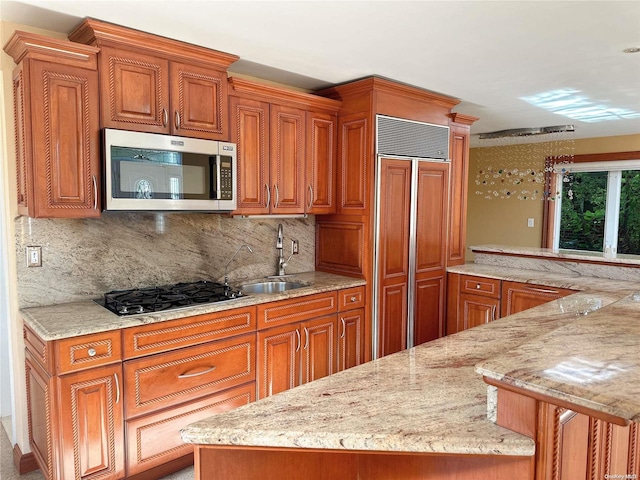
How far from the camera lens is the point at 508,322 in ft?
7.08

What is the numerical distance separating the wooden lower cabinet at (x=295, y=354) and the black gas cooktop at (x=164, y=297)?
15.2 inches

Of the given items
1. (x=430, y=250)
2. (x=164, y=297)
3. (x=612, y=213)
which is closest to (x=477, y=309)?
(x=430, y=250)

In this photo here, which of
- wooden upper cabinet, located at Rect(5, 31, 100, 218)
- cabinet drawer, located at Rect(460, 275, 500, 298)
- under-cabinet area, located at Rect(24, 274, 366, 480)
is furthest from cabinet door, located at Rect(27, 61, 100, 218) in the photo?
cabinet drawer, located at Rect(460, 275, 500, 298)

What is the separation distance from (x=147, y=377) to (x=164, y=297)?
47 cm

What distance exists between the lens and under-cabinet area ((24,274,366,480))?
82.7 inches

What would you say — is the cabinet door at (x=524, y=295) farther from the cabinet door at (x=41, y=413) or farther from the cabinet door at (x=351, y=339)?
the cabinet door at (x=41, y=413)

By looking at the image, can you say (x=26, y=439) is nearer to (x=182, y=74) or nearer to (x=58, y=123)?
(x=58, y=123)

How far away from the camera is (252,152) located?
3131 millimetres

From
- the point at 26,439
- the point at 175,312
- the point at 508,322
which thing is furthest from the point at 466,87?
the point at 26,439

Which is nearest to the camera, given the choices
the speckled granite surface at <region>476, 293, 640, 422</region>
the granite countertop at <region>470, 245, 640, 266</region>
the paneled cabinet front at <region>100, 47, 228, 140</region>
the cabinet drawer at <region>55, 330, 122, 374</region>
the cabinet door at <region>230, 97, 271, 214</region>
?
the speckled granite surface at <region>476, 293, 640, 422</region>

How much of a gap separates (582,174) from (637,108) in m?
1.98

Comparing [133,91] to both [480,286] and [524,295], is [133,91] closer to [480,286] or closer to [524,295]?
[480,286]

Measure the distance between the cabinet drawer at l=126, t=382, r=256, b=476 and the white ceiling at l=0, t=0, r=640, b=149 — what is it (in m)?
2.07

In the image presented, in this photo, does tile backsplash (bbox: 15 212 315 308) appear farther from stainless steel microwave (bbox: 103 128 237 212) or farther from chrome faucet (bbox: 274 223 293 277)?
stainless steel microwave (bbox: 103 128 237 212)
